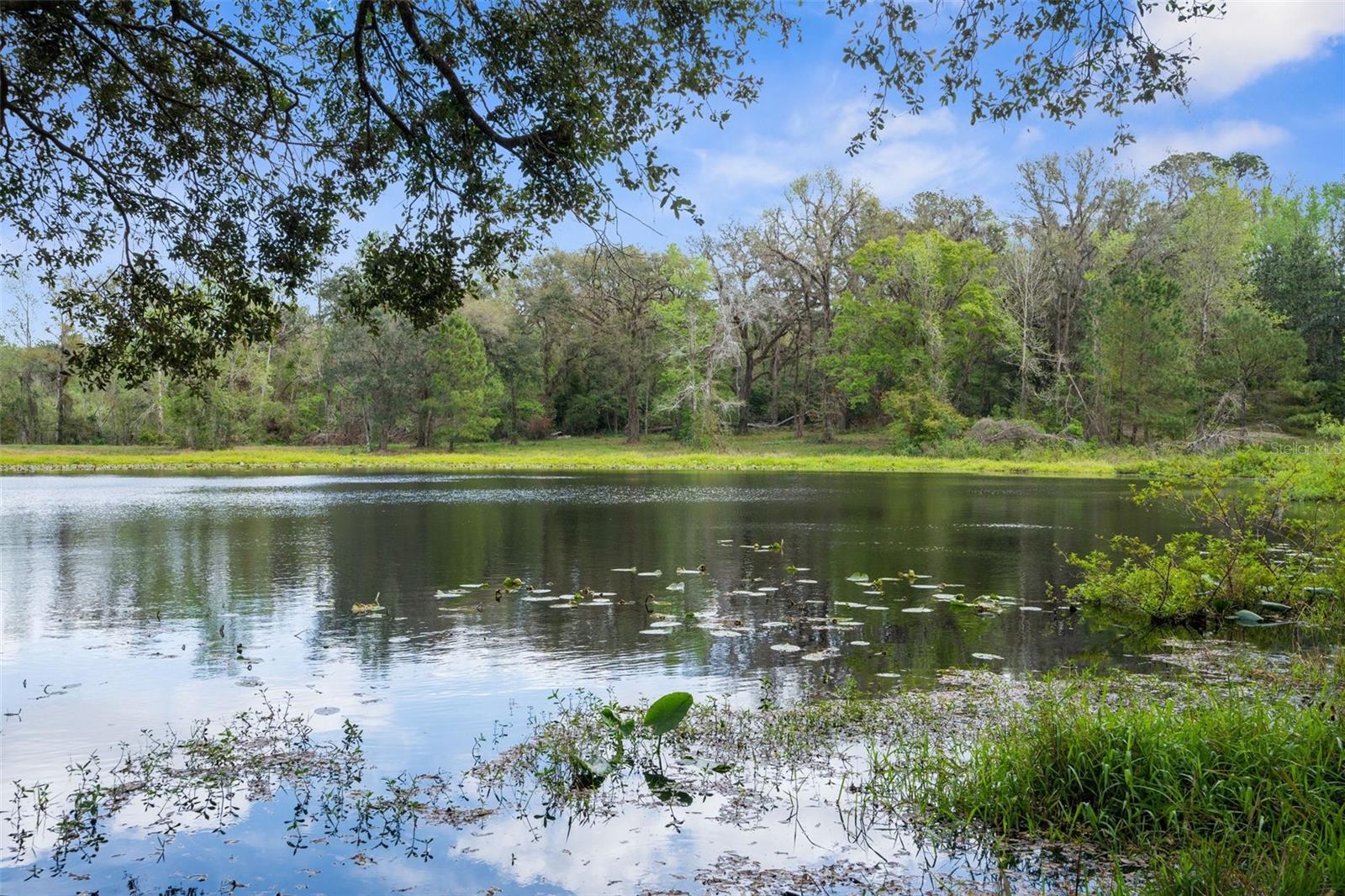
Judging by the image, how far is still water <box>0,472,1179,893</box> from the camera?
5.30m

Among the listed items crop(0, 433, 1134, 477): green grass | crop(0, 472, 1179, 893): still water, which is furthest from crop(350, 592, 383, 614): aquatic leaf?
crop(0, 433, 1134, 477): green grass

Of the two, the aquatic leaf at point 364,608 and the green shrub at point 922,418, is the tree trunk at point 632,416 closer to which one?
the green shrub at point 922,418

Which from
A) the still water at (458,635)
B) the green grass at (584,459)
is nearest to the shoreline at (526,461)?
the green grass at (584,459)

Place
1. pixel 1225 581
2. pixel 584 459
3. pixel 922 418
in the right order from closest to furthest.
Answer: pixel 1225 581, pixel 922 418, pixel 584 459

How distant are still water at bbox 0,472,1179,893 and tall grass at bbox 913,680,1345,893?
876 millimetres

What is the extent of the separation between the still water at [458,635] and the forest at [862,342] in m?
29.5

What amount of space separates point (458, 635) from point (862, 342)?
53132mm

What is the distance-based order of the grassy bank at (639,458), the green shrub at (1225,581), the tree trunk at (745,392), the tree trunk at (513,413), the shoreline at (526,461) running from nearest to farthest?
the green shrub at (1225,581)
the shoreline at (526,461)
the grassy bank at (639,458)
the tree trunk at (513,413)
the tree trunk at (745,392)

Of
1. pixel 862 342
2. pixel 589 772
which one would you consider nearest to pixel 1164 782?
pixel 589 772

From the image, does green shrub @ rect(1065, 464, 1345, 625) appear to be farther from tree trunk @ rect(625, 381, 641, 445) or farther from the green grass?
tree trunk @ rect(625, 381, 641, 445)

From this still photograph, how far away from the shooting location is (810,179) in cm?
6112

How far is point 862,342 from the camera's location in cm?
6147

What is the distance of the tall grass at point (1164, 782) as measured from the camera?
16.1 ft

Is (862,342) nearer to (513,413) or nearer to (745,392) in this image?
(745,392)
